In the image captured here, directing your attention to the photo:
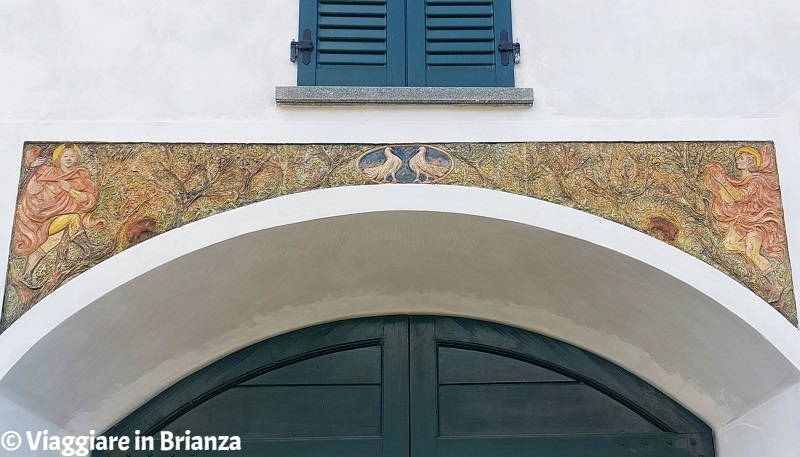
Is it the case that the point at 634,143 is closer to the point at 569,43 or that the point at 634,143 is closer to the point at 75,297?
the point at 569,43

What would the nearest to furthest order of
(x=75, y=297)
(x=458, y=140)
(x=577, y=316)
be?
1. (x=75, y=297)
2. (x=458, y=140)
3. (x=577, y=316)

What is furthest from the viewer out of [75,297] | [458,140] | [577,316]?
[577,316]

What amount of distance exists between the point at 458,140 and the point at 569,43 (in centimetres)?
86

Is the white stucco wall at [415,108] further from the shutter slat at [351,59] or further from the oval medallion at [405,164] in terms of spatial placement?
the shutter slat at [351,59]

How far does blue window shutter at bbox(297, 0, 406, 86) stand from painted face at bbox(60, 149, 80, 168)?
1.18 meters

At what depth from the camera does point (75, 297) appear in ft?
15.8

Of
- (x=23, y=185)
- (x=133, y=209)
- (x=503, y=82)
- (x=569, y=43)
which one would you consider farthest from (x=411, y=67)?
(x=23, y=185)

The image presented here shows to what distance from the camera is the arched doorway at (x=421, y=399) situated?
5672 millimetres

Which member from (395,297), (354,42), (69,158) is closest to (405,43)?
(354,42)

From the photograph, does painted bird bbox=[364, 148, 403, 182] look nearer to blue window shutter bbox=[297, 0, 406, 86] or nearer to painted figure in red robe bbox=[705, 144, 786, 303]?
blue window shutter bbox=[297, 0, 406, 86]

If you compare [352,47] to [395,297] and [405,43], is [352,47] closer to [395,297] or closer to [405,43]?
[405,43]

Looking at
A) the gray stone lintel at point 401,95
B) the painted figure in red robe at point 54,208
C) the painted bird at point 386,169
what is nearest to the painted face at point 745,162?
the gray stone lintel at point 401,95

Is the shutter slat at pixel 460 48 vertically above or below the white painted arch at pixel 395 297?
above

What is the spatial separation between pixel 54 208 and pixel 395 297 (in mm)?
1950
